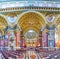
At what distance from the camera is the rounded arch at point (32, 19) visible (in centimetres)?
3853

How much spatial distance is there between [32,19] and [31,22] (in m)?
0.41

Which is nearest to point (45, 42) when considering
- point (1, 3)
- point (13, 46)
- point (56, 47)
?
point (56, 47)

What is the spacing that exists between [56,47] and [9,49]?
532 centimetres

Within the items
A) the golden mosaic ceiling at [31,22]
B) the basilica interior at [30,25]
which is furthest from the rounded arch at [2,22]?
the golden mosaic ceiling at [31,22]

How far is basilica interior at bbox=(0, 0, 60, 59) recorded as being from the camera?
126 feet

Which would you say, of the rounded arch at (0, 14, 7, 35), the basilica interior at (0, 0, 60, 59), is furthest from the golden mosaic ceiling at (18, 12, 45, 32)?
the rounded arch at (0, 14, 7, 35)

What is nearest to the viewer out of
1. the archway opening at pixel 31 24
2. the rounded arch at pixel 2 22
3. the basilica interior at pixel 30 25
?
the basilica interior at pixel 30 25

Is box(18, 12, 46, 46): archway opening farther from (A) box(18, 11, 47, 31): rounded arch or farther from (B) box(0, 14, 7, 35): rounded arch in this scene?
(B) box(0, 14, 7, 35): rounded arch

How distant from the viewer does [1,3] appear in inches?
1586

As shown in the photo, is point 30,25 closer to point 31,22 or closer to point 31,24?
point 31,24

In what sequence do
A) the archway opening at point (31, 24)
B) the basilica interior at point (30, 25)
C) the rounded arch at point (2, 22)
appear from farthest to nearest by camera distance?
the rounded arch at point (2, 22)
the archway opening at point (31, 24)
the basilica interior at point (30, 25)

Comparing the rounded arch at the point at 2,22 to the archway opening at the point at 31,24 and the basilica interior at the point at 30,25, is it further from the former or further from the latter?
the archway opening at the point at 31,24

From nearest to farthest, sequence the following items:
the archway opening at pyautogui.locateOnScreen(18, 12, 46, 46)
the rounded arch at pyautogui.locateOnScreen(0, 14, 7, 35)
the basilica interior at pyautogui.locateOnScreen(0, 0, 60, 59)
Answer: the basilica interior at pyautogui.locateOnScreen(0, 0, 60, 59) → the archway opening at pyautogui.locateOnScreen(18, 12, 46, 46) → the rounded arch at pyautogui.locateOnScreen(0, 14, 7, 35)

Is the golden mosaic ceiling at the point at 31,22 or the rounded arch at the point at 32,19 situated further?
the golden mosaic ceiling at the point at 31,22
